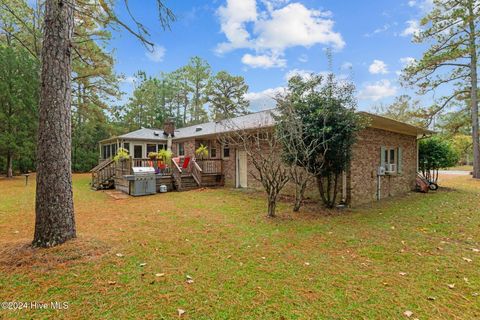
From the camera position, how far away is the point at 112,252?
3.95 meters

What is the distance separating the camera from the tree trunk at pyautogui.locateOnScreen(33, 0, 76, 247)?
3.75 meters

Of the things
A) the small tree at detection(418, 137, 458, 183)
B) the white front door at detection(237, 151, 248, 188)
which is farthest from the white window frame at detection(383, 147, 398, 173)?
the white front door at detection(237, 151, 248, 188)

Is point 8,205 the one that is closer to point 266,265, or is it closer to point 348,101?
point 266,265

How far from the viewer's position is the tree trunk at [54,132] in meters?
3.75

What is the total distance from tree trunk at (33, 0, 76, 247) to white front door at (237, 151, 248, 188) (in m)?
8.90

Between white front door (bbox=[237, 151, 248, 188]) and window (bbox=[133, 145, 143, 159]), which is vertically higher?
window (bbox=[133, 145, 143, 159])

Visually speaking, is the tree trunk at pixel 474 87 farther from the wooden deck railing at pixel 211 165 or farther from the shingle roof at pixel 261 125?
the wooden deck railing at pixel 211 165

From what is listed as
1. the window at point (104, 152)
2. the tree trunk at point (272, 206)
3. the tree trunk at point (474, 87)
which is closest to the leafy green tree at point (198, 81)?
the window at point (104, 152)

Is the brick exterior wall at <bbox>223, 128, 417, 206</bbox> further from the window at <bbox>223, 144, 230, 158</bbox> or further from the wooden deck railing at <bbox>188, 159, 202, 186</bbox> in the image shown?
the wooden deck railing at <bbox>188, 159, 202, 186</bbox>

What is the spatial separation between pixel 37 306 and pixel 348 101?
315 inches

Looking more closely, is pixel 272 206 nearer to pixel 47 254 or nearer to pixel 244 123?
pixel 47 254

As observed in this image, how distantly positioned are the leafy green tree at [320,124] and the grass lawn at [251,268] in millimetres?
1968

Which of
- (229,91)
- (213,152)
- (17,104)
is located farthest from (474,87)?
(17,104)

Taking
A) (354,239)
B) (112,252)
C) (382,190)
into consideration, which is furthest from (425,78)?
(112,252)
